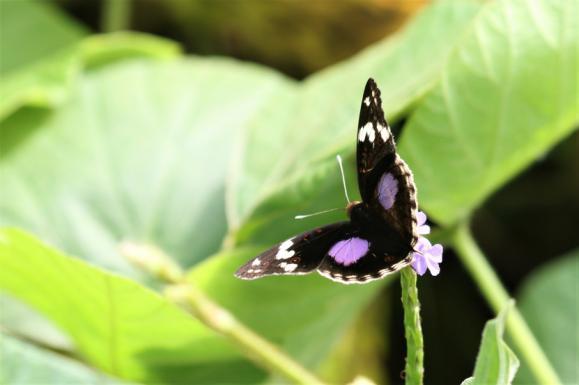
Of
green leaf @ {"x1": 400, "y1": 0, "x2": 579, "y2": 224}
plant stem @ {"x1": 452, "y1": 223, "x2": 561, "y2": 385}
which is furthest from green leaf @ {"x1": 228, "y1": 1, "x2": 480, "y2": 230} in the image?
plant stem @ {"x1": 452, "y1": 223, "x2": 561, "y2": 385}

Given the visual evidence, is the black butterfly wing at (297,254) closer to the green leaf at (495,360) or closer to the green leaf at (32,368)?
the green leaf at (495,360)

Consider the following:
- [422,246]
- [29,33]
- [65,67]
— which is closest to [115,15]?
[29,33]

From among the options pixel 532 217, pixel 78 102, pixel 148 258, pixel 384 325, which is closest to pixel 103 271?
pixel 148 258

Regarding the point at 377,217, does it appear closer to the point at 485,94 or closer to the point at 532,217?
the point at 485,94

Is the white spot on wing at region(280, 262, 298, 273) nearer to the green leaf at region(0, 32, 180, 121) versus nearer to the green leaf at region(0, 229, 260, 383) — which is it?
the green leaf at region(0, 229, 260, 383)

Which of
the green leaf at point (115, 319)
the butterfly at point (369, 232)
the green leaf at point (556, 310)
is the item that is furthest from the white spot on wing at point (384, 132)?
the green leaf at point (556, 310)

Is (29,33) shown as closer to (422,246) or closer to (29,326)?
(29,326)
